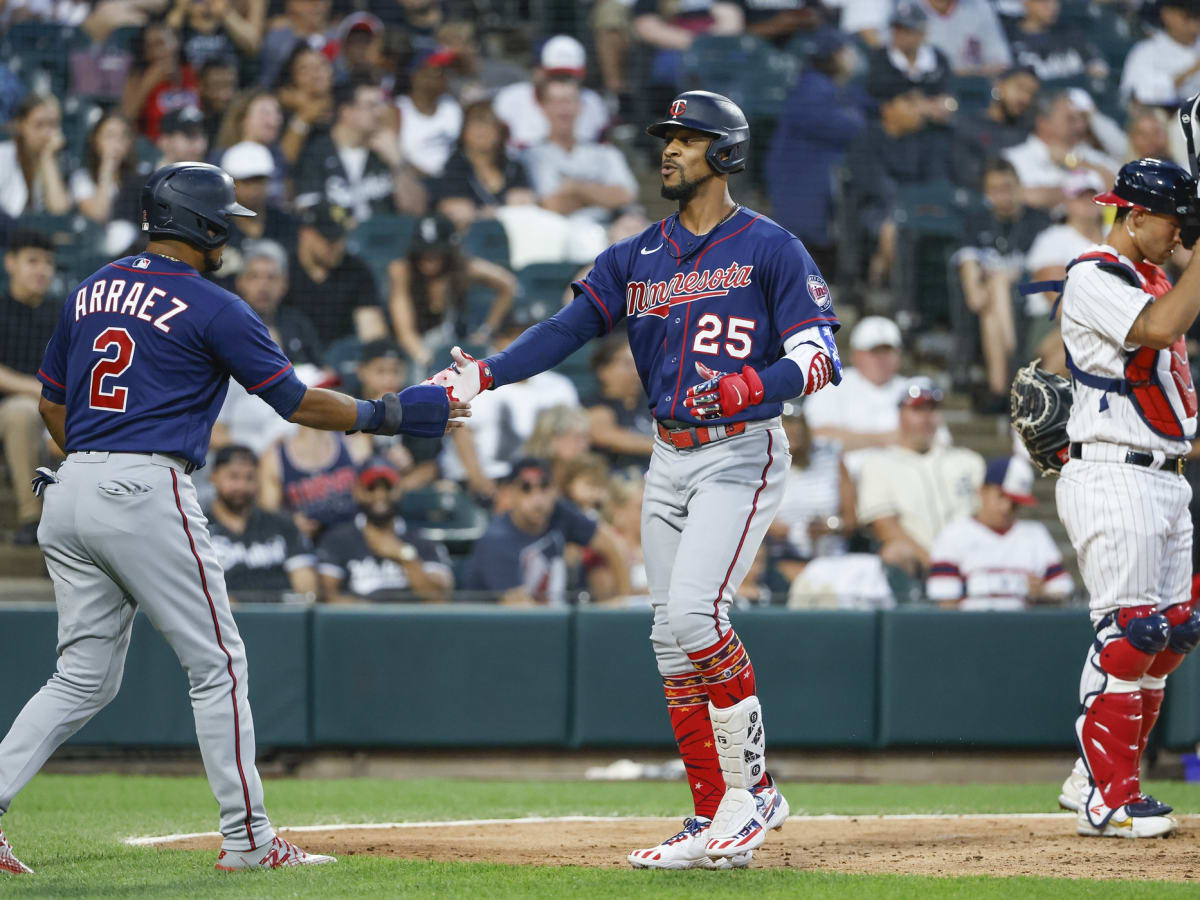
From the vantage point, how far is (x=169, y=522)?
4.07m

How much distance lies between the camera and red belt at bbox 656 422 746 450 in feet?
14.3

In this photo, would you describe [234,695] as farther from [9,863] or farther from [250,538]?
[250,538]

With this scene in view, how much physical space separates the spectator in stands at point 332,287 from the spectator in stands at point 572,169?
1523 mm

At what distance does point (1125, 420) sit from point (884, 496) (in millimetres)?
3803

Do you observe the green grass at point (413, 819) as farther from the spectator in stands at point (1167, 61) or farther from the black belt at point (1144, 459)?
the spectator in stands at point (1167, 61)

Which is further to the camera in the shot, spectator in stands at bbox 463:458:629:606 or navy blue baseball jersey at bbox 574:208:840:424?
spectator in stands at bbox 463:458:629:606

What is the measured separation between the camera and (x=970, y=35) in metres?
12.0

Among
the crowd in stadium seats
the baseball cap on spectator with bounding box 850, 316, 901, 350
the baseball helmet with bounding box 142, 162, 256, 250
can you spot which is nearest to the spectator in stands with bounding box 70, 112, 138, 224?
the crowd in stadium seats

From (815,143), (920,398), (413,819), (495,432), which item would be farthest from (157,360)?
(815,143)

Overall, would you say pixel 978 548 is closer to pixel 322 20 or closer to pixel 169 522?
pixel 169 522

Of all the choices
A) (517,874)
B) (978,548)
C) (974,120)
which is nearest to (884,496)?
(978,548)

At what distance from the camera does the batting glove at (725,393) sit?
4.04 metres

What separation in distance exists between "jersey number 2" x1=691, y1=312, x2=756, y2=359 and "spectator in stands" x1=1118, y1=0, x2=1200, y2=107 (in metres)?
8.49

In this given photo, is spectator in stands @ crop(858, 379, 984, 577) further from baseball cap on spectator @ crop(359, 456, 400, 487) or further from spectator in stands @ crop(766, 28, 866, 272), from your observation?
baseball cap on spectator @ crop(359, 456, 400, 487)
